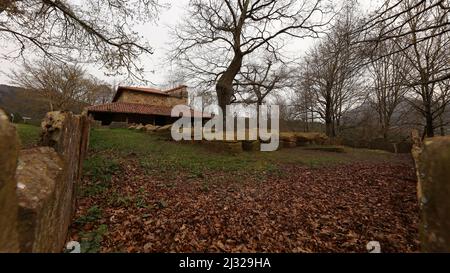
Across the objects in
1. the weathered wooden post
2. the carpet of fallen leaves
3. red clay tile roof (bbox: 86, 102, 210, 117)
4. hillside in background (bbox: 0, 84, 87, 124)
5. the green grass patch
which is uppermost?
hillside in background (bbox: 0, 84, 87, 124)

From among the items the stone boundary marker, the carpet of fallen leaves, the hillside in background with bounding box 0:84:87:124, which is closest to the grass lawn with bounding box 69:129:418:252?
the carpet of fallen leaves

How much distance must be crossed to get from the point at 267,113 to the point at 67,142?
26240 millimetres

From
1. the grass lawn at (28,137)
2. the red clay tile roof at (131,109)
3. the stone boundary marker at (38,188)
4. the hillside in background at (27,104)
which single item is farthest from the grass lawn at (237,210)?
the hillside in background at (27,104)

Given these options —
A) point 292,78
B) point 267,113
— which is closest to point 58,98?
point 267,113

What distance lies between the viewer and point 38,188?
5.72ft

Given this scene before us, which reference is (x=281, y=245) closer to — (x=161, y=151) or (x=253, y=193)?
(x=253, y=193)

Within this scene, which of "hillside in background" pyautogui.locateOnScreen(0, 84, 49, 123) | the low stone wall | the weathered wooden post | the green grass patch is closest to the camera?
the weathered wooden post

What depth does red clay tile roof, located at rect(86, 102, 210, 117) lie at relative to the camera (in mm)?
24728

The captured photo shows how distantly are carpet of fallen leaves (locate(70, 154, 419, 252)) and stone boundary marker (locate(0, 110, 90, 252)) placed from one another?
744 mm

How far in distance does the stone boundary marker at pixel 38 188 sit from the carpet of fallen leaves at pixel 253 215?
2.44 ft

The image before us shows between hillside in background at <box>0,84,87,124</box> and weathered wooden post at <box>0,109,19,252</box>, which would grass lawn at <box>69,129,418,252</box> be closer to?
weathered wooden post at <box>0,109,19,252</box>

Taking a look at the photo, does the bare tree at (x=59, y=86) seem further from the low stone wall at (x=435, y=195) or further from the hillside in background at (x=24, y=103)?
the low stone wall at (x=435, y=195)

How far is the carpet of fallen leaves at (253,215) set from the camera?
2723 millimetres

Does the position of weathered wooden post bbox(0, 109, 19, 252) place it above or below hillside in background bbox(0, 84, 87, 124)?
below
